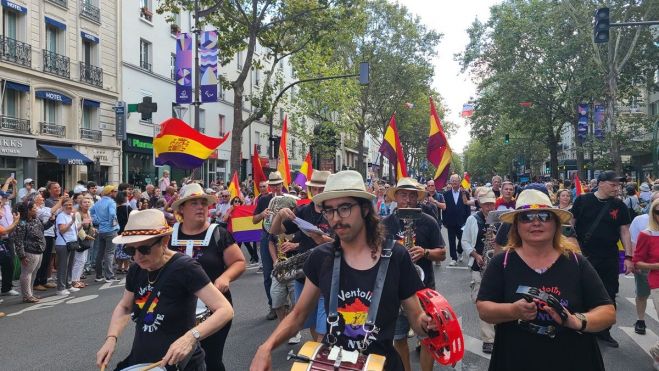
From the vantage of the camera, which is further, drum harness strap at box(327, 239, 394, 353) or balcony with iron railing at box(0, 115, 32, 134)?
balcony with iron railing at box(0, 115, 32, 134)

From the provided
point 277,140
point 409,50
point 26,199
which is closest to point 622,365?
point 26,199

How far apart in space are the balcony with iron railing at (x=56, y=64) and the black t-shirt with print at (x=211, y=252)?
20287 mm

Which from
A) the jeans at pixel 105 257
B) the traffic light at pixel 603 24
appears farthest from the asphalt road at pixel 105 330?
the traffic light at pixel 603 24

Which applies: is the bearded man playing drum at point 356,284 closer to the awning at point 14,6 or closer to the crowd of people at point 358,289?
the crowd of people at point 358,289

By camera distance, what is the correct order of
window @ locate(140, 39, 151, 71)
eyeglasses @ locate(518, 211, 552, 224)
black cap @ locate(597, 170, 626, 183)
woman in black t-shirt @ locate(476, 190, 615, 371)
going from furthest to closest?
window @ locate(140, 39, 151, 71) → black cap @ locate(597, 170, 626, 183) → eyeglasses @ locate(518, 211, 552, 224) → woman in black t-shirt @ locate(476, 190, 615, 371)

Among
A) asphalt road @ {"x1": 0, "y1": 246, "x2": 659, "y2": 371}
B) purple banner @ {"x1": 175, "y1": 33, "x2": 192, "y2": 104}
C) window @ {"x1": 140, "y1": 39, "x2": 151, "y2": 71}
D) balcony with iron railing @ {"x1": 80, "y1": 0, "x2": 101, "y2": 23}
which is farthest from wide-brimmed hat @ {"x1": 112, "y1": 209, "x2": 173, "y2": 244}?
window @ {"x1": 140, "y1": 39, "x2": 151, "y2": 71}

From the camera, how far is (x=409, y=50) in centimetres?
4253

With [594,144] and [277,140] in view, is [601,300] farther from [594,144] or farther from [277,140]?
[277,140]

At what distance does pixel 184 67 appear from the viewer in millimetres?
16188

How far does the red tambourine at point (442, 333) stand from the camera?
2770mm

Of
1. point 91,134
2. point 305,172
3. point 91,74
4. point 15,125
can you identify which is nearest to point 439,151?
point 305,172

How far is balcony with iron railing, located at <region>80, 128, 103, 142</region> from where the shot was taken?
23545 millimetres

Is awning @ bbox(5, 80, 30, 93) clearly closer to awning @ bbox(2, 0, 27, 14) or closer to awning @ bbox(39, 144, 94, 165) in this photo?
awning @ bbox(39, 144, 94, 165)

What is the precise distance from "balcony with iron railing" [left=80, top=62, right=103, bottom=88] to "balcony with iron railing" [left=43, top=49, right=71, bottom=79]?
873mm
